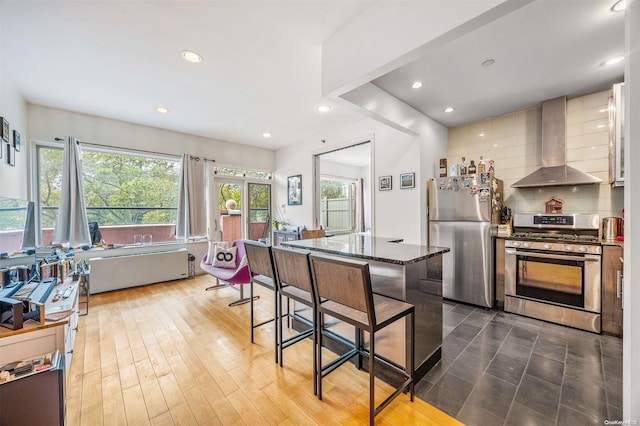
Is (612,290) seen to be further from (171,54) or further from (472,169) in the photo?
(171,54)

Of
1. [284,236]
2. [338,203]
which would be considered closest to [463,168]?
[284,236]

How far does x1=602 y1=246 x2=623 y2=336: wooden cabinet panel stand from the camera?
244 cm

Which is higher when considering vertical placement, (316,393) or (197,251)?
(197,251)

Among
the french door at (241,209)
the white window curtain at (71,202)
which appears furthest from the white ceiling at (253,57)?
the french door at (241,209)

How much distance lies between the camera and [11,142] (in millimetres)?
2666

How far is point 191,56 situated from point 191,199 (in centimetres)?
287

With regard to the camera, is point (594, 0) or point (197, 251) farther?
point (197, 251)

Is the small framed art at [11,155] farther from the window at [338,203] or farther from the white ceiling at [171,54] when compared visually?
the window at [338,203]

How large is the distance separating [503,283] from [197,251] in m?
4.94

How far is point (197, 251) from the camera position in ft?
15.9

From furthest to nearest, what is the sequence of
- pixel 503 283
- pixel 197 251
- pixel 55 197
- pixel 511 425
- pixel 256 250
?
1. pixel 197 251
2. pixel 55 197
3. pixel 503 283
4. pixel 256 250
5. pixel 511 425

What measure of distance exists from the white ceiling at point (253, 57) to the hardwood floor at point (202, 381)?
2638 mm

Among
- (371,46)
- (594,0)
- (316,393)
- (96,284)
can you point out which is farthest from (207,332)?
(594,0)

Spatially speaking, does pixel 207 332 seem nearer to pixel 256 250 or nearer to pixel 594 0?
pixel 256 250
